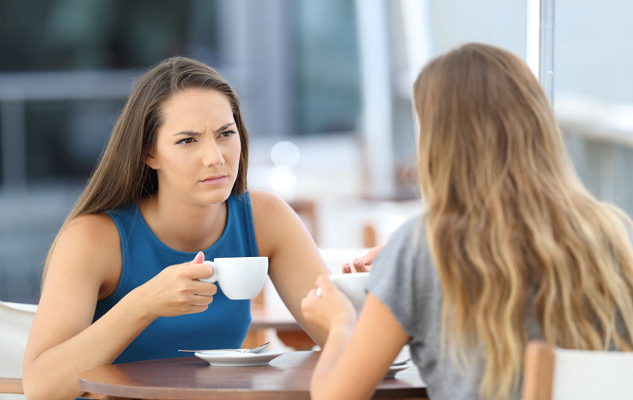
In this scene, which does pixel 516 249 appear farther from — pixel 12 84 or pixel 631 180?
pixel 12 84

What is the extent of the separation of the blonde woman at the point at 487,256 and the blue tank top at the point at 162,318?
0.57m

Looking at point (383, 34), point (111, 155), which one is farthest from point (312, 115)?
point (111, 155)

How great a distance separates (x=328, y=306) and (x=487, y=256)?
0.89 ft

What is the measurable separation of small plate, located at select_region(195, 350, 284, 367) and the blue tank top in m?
0.26

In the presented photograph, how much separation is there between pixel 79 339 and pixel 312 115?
6.82 meters

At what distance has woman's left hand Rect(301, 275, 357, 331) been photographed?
4.02ft

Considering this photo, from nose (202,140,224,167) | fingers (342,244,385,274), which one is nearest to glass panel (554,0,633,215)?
fingers (342,244,385,274)

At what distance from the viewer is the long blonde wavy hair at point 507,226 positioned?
→ 42.2 inches

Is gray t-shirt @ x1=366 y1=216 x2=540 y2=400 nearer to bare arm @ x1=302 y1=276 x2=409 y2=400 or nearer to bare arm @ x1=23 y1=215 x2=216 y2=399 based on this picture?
bare arm @ x1=302 y1=276 x2=409 y2=400

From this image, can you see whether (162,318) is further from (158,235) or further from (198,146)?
(198,146)

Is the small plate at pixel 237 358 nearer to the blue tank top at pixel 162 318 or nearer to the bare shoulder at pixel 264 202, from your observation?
the blue tank top at pixel 162 318

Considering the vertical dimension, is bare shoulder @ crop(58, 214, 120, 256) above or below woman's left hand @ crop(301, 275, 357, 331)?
above

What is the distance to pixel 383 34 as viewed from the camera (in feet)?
24.8

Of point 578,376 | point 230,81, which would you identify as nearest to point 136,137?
point 578,376
